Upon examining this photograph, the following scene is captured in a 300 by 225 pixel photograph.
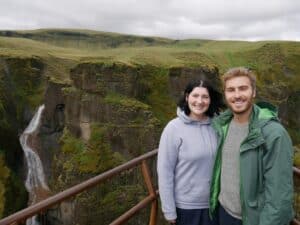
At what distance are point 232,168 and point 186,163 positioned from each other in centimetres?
54

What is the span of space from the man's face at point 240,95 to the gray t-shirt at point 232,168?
137 mm

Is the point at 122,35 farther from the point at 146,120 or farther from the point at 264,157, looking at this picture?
the point at 264,157

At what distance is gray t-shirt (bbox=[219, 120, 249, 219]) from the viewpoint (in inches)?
147

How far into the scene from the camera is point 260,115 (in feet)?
11.8

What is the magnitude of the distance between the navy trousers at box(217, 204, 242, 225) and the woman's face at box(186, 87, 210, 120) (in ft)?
2.72

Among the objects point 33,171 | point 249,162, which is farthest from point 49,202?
point 33,171

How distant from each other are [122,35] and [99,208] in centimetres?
15615

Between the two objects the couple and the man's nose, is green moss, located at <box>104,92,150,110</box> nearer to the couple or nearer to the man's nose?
the couple

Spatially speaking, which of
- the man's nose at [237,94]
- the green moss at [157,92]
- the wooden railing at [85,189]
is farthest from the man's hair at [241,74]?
the green moss at [157,92]

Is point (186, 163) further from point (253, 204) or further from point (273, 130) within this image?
point (273, 130)

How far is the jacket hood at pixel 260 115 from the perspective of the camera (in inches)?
139

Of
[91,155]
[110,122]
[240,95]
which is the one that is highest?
[240,95]

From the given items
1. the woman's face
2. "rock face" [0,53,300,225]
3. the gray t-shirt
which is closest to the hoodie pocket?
the gray t-shirt

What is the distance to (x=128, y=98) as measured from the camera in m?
29.9
